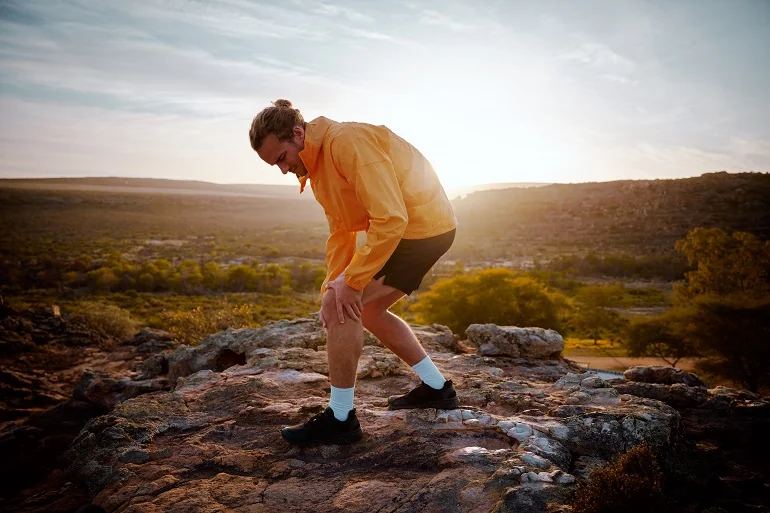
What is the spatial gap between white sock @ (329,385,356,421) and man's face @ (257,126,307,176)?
145cm

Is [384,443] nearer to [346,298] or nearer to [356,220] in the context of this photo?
[346,298]

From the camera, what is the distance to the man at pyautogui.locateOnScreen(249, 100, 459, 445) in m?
2.77

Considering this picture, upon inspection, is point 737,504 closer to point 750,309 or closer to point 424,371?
point 424,371

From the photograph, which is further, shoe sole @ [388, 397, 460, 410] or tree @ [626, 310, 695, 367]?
tree @ [626, 310, 695, 367]

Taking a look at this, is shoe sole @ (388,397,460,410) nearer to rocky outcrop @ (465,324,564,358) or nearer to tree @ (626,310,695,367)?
rocky outcrop @ (465,324,564,358)

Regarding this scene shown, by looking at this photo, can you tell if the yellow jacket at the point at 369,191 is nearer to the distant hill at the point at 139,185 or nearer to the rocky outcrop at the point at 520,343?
the rocky outcrop at the point at 520,343

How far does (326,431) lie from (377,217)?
5.02 ft

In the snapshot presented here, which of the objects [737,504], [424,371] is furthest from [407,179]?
[737,504]

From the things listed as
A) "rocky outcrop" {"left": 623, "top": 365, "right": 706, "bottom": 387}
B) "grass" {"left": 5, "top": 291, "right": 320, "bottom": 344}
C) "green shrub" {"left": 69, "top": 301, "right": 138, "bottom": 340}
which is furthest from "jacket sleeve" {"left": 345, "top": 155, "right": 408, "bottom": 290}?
"green shrub" {"left": 69, "top": 301, "right": 138, "bottom": 340}

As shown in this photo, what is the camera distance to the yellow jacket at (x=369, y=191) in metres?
2.75

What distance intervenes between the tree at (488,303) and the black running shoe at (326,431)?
15011 millimetres

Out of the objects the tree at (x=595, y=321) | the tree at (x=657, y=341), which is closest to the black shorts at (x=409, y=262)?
the tree at (x=657, y=341)

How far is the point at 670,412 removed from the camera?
11.3 feet

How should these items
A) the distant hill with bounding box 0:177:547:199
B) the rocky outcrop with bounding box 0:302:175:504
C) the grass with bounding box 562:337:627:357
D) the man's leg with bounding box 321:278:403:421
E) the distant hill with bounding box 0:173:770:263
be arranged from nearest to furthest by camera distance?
the man's leg with bounding box 321:278:403:421, the rocky outcrop with bounding box 0:302:175:504, the grass with bounding box 562:337:627:357, the distant hill with bounding box 0:173:770:263, the distant hill with bounding box 0:177:547:199
